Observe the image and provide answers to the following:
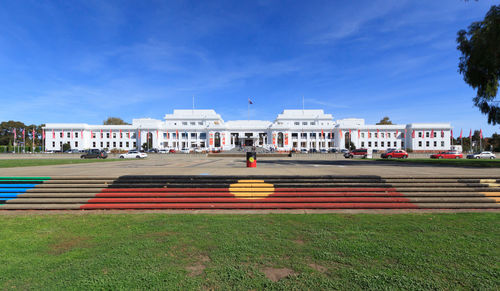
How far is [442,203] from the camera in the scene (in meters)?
7.54

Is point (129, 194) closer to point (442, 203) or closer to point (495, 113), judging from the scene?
point (442, 203)

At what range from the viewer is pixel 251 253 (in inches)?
159

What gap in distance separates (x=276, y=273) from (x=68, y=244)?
13.5 ft

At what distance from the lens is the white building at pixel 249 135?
7612cm

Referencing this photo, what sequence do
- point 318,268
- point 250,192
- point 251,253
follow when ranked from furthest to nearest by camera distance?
point 250,192, point 251,253, point 318,268

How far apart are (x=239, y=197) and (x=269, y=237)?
10.5 ft

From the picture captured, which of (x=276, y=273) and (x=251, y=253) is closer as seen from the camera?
(x=276, y=273)

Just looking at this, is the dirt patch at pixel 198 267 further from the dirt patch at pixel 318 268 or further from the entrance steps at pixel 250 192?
the entrance steps at pixel 250 192

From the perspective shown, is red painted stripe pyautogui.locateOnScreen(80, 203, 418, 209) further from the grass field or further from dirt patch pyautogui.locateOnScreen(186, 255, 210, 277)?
dirt patch pyautogui.locateOnScreen(186, 255, 210, 277)

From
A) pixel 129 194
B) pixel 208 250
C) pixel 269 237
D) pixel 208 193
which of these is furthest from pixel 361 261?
pixel 129 194

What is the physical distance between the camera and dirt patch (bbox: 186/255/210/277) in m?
3.43

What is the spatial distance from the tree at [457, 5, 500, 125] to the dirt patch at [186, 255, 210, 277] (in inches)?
915

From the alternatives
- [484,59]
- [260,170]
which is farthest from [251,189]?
[484,59]

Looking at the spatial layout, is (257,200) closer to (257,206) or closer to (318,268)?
(257,206)
